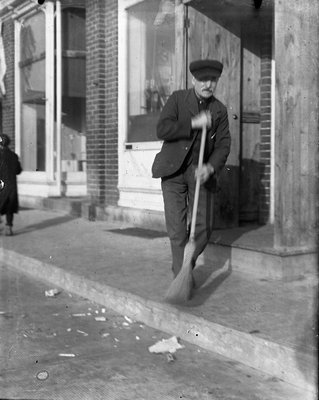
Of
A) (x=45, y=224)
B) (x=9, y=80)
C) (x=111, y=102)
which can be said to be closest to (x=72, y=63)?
(x=9, y=80)

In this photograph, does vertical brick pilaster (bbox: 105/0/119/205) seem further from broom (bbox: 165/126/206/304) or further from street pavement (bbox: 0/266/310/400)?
broom (bbox: 165/126/206/304)

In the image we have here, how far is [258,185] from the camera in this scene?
789 centimetres

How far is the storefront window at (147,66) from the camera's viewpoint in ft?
29.2

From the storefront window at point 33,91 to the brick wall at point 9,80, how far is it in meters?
0.41

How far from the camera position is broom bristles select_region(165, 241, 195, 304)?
471 centimetres

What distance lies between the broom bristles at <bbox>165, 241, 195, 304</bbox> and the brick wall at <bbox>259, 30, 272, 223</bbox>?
3.32 metres

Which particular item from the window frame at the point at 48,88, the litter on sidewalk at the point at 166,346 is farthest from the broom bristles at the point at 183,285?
the window frame at the point at 48,88

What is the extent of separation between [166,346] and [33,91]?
393 inches

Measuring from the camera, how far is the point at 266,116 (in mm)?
7723

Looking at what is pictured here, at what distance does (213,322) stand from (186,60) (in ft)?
12.4

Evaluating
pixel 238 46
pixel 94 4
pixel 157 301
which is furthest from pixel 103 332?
pixel 94 4

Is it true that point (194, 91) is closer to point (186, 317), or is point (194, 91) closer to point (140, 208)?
point (186, 317)

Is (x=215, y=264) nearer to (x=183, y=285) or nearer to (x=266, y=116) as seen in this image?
(x=183, y=285)

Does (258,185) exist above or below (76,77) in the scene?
below
